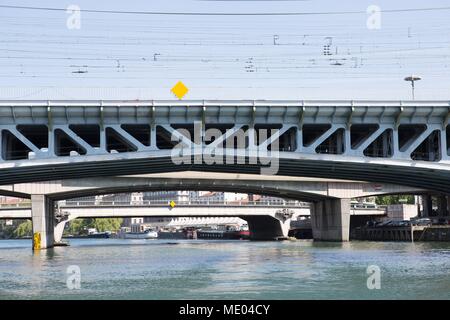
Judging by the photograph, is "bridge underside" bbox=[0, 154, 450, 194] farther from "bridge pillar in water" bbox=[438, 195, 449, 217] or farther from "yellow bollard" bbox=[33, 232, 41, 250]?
"bridge pillar in water" bbox=[438, 195, 449, 217]

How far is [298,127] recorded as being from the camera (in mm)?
46344

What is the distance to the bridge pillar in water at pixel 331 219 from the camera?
90.5m

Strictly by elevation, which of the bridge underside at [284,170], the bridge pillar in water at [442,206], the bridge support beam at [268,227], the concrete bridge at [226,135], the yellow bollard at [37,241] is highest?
the concrete bridge at [226,135]

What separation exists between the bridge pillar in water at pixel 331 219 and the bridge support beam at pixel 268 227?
1651 centimetres

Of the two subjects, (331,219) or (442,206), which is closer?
(331,219)

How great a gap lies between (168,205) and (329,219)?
27052 millimetres

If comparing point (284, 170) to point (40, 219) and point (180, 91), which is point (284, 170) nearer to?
point (180, 91)

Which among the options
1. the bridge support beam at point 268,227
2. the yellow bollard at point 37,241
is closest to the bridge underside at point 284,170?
the yellow bollard at point 37,241

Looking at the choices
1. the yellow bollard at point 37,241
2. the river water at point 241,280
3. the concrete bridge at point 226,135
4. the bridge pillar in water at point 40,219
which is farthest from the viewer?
the bridge pillar in water at point 40,219

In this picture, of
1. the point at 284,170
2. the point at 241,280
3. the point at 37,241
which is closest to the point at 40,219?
the point at 37,241

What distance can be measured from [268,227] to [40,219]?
54.3 meters

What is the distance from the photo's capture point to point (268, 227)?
12644cm

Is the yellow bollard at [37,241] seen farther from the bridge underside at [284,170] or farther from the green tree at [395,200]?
the green tree at [395,200]
